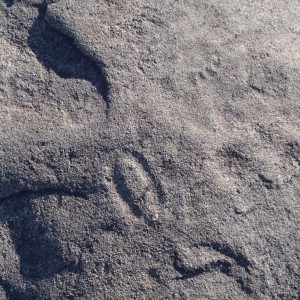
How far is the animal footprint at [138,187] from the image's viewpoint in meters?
1.36

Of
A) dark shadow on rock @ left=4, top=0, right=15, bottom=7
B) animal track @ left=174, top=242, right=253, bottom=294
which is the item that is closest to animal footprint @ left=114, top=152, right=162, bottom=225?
animal track @ left=174, top=242, right=253, bottom=294

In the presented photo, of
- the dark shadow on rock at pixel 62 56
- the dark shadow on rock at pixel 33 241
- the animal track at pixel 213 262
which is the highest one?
the dark shadow on rock at pixel 62 56

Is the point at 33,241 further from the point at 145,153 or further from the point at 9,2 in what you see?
the point at 9,2

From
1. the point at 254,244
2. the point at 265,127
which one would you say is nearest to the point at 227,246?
the point at 254,244

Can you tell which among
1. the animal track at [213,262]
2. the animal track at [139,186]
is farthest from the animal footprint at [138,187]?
the animal track at [213,262]

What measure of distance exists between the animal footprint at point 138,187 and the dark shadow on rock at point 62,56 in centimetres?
23

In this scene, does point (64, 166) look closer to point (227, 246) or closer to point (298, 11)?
point (227, 246)

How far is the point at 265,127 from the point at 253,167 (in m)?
0.14

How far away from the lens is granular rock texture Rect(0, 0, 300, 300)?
52.4 inches

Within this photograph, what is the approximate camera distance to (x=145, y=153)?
1393 millimetres

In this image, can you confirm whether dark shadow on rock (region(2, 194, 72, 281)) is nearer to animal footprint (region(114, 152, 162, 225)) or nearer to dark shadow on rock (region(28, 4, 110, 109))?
animal footprint (region(114, 152, 162, 225))

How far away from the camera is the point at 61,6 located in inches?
59.7

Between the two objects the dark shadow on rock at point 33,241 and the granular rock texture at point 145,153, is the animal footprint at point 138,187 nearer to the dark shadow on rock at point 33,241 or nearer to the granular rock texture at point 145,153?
the granular rock texture at point 145,153

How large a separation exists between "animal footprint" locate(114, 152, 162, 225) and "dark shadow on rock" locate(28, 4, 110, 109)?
0.76 feet
